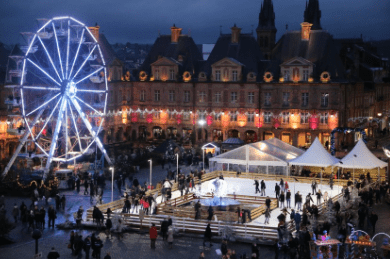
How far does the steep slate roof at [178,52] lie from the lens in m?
74.3

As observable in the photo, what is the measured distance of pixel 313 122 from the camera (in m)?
67.8

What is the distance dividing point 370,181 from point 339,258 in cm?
1948

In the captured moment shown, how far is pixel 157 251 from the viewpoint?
104 ft

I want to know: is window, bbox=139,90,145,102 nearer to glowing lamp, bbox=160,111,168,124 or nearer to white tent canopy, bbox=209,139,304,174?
glowing lamp, bbox=160,111,168,124

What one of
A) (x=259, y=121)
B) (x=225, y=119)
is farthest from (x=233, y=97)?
(x=259, y=121)

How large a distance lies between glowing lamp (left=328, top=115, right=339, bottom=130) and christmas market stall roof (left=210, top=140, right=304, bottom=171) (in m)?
15.0

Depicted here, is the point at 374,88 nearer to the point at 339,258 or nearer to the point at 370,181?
the point at 370,181

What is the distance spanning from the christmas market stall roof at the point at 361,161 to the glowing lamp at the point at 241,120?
2342cm

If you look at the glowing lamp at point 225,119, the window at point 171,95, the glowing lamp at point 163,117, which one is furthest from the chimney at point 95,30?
the glowing lamp at point 225,119

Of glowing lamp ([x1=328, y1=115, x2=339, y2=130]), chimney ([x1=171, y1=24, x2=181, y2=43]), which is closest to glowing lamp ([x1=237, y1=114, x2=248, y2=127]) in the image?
→ glowing lamp ([x1=328, y1=115, x2=339, y2=130])

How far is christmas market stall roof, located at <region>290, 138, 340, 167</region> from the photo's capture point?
157 ft

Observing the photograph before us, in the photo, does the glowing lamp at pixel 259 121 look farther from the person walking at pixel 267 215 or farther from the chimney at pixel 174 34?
the person walking at pixel 267 215

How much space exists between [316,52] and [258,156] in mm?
21528

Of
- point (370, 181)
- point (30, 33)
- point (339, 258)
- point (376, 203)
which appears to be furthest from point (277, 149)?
point (339, 258)
